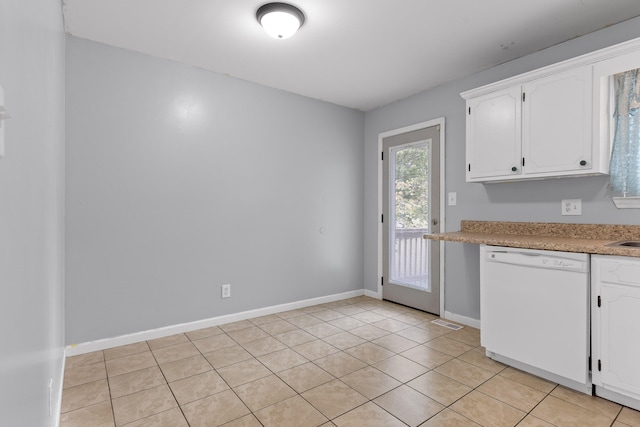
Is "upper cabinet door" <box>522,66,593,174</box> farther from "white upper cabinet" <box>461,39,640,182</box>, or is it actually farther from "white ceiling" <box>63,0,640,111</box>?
"white ceiling" <box>63,0,640,111</box>

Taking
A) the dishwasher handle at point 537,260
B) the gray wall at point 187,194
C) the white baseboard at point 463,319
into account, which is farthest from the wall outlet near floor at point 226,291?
the dishwasher handle at point 537,260

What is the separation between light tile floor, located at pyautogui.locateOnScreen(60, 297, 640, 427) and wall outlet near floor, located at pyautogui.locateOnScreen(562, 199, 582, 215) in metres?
1.28

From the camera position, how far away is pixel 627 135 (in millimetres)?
2213

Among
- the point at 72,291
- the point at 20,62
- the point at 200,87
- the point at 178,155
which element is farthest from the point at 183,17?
the point at 72,291

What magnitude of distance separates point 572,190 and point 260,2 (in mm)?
2687

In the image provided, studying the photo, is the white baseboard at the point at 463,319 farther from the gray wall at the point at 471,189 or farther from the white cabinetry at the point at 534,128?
the white cabinetry at the point at 534,128

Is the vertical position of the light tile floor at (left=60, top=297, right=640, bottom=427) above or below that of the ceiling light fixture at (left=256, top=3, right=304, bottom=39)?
below

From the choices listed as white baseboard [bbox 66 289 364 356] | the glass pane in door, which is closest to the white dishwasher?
the glass pane in door

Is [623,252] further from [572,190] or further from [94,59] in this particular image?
[94,59]

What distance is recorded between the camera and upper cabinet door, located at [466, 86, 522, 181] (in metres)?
2.63

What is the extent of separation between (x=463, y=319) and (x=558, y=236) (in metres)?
1.20

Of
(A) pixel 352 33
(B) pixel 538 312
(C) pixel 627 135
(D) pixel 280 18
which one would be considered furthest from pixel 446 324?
(D) pixel 280 18

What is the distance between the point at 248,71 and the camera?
3250 millimetres

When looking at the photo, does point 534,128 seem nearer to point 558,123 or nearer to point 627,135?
point 558,123
